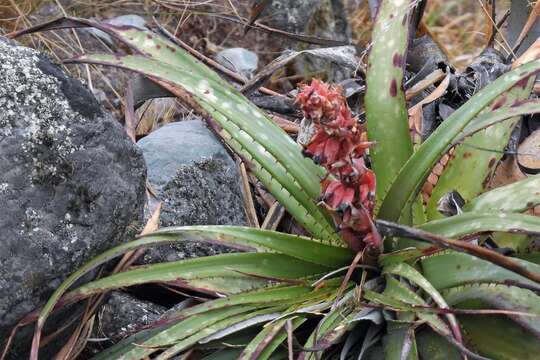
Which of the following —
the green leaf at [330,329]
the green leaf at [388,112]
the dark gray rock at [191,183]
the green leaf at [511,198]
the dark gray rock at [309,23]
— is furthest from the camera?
the dark gray rock at [309,23]

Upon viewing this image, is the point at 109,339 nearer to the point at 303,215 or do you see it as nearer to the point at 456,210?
the point at 303,215

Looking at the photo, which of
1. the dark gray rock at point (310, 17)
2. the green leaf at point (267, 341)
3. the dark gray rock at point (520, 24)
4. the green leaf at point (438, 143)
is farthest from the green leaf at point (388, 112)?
the dark gray rock at point (310, 17)

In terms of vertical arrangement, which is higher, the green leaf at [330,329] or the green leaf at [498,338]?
the green leaf at [330,329]

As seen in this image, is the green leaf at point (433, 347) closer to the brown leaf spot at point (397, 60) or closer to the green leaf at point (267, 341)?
the green leaf at point (267, 341)

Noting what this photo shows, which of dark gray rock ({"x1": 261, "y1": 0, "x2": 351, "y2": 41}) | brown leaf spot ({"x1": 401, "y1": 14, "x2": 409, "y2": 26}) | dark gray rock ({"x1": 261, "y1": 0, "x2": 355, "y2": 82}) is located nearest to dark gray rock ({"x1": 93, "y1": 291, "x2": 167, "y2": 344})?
brown leaf spot ({"x1": 401, "y1": 14, "x2": 409, "y2": 26})

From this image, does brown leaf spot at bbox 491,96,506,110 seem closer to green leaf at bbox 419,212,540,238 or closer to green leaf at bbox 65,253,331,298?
green leaf at bbox 419,212,540,238

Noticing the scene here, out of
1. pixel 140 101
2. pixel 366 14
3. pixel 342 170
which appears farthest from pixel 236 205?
pixel 366 14

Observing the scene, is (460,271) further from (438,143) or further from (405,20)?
(405,20)
